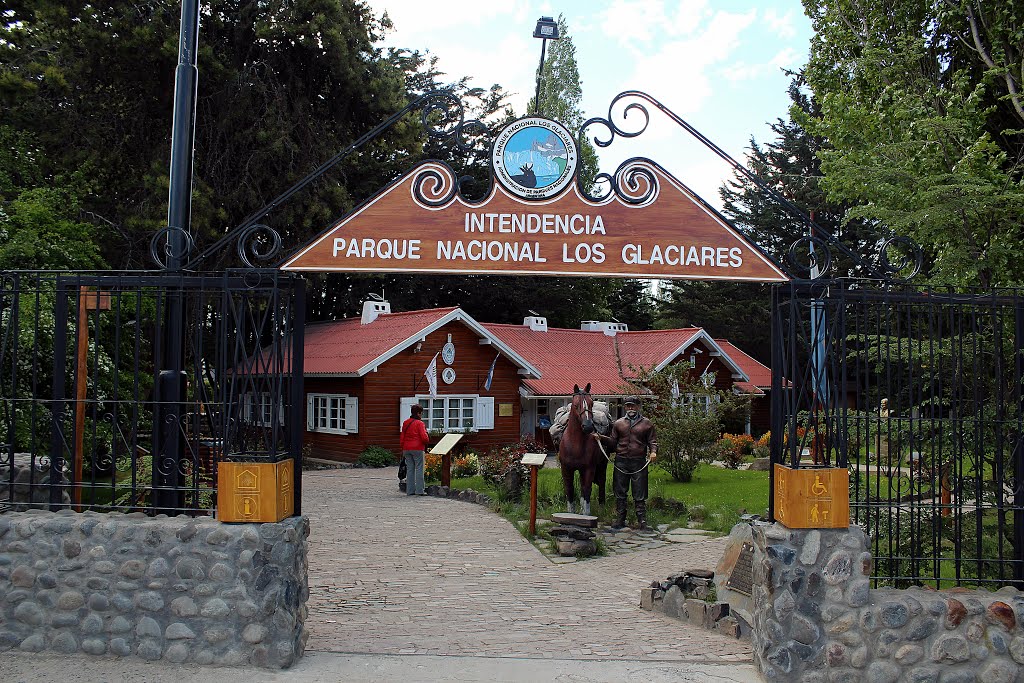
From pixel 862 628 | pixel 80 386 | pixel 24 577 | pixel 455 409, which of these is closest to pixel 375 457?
pixel 455 409

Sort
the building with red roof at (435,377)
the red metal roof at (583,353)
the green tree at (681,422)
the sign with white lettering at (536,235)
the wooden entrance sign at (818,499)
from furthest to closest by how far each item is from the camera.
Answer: the red metal roof at (583,353), the building with red roof at (435,377), the green tree at (681,422), the sign with white lettering at (536,235), the wooden entrance sign at (818,499)

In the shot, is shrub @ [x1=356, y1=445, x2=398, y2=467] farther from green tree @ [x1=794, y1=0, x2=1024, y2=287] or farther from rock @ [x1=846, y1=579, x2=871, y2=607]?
rock @ [x1=846, y1=579, x2=871, y2=607]

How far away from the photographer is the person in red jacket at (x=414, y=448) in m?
16.0

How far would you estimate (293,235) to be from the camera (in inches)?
923

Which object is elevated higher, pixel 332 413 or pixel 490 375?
pixel 490 375

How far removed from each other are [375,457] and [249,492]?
57.9 ft

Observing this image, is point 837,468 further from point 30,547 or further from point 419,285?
point 419,285

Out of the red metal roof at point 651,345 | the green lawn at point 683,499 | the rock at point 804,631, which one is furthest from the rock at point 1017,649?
the red metal roof at point 651,345

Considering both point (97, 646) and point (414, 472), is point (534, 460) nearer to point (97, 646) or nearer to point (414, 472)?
point (414, 472)

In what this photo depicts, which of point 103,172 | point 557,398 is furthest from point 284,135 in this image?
point 557,398

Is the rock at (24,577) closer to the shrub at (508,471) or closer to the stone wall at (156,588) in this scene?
the stone wall at (156,588)

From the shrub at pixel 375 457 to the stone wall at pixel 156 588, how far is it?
17206 millimetres

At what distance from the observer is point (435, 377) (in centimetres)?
2558

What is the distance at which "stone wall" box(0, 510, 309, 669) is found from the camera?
20.4ft
